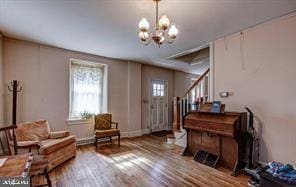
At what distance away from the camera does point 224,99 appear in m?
3.71

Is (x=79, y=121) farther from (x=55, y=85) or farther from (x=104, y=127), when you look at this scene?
(x=55, y=85)

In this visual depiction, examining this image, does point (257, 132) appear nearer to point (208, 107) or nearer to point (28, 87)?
point (208, 107)

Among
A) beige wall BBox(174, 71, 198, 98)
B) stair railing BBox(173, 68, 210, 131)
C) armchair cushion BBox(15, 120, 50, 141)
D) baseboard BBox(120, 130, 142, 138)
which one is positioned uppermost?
beige wall BBox(174, 71, 198, 98)

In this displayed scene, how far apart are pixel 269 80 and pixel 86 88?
14.8 feet

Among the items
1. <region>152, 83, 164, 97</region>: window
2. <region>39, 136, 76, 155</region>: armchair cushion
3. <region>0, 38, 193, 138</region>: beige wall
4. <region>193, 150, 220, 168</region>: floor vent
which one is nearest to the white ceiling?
<region>0, 38, 193, 138</region>: beige wall

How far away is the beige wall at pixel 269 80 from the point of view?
2.76 metres

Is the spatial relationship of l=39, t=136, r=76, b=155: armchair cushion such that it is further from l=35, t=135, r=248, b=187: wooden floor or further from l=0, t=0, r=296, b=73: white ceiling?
l=0, t=0, r=296, b=73: white ceiling

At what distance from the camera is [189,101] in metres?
4.95

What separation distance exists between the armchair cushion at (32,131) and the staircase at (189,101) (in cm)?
332

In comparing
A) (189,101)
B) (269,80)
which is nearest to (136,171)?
(189,101)

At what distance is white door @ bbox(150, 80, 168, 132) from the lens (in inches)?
262

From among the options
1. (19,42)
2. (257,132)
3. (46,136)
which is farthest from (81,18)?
(257,132)

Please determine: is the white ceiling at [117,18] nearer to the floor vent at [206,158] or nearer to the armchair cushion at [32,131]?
the armchair cushion at [32,131]

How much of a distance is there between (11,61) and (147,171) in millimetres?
3805
